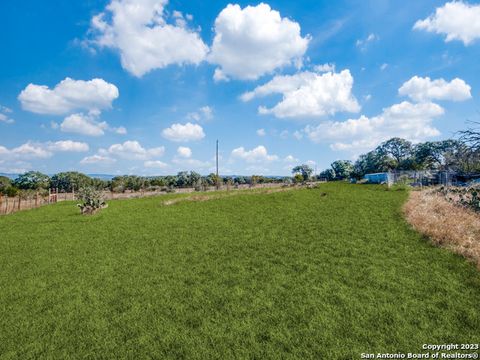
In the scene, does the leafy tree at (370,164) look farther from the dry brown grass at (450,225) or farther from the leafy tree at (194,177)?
the dry brown grass at (450,225)

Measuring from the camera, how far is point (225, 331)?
192 inches

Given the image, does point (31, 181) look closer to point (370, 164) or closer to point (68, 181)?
point (68, 181)

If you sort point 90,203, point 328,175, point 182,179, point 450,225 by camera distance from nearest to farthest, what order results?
point 450,225
point 90,203
point 182,179
point 328,175

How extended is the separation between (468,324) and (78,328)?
24.1ft

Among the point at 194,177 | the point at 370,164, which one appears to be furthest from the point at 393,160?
the point at 194,177

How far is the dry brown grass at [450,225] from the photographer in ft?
25.6

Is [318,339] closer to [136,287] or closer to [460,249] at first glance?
[136,287]

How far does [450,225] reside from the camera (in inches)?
372

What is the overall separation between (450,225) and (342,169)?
90196 mm

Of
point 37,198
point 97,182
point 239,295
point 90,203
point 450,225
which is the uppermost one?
point 97,182

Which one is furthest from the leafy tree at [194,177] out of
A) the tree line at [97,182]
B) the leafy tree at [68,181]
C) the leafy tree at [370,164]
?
the leafy tree at [370,164]

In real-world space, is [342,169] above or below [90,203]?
above

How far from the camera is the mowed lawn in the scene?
4.53 metres

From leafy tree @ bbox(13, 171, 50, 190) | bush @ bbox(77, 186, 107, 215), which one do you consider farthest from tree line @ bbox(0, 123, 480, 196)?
bush @ bbox(77, 186, 107, 215)
